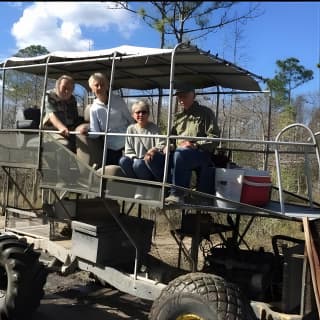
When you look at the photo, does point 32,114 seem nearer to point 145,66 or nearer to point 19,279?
point 145,66

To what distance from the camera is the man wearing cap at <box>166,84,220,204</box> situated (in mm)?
5109

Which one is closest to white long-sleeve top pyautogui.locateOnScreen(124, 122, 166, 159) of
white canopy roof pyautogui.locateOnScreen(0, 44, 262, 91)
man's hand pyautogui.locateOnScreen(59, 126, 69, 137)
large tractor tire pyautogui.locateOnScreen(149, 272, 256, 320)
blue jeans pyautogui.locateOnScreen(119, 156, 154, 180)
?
blue jeans pyautogui.locateOnScreen(119, 156, 154, 180)

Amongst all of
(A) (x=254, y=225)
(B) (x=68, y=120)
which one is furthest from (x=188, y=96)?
(A) (x=254, y=225)

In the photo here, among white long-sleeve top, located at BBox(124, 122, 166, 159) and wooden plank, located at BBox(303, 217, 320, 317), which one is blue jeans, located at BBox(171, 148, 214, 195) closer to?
white long-sleeve top, located at BBox(124, 122, 166, 159)

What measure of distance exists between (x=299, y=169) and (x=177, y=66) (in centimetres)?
523

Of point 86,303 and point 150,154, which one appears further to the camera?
point 86,303

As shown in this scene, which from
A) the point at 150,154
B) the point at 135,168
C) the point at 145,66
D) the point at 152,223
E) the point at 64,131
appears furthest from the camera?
the point at 145,66

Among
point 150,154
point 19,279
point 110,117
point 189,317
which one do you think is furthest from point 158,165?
point 19,279

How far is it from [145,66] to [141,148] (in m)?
1.30

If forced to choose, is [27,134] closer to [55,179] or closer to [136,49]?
[55,179]

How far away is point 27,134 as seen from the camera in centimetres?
622

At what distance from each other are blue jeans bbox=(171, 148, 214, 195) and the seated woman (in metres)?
0.18

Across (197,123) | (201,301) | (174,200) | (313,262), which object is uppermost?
(197,123)

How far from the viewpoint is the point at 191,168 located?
5203mm
